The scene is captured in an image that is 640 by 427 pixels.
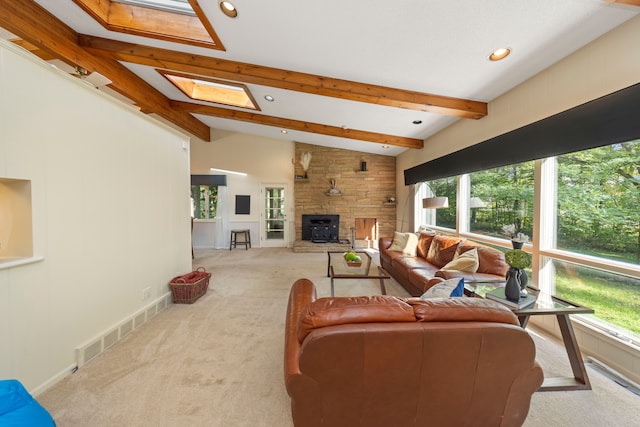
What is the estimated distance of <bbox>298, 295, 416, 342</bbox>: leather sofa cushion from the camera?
1126 millimetres

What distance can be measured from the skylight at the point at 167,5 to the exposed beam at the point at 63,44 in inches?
33.6

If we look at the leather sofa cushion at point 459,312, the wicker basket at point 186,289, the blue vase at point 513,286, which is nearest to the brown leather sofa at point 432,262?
the blue vase at point 513,286

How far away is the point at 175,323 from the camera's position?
2713 mm

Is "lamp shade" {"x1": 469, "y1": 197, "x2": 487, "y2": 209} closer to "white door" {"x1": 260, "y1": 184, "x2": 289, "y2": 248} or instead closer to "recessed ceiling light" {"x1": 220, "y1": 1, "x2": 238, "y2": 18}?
"recessed ceiling light" {"x1": 220, "y1": 1, "x2": 238, "y2": 18}

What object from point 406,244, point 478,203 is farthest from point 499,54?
point 406,244

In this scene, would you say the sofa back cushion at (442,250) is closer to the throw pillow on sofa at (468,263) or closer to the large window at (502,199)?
the throw pillow on sofa at (468,263)

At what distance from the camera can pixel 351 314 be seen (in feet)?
3.74

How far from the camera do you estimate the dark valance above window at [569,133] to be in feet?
5.74

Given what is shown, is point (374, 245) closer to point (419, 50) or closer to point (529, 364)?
point (419, 50)

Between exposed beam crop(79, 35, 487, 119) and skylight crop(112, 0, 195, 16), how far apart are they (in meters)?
0.50

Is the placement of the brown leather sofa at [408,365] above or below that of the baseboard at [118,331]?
above

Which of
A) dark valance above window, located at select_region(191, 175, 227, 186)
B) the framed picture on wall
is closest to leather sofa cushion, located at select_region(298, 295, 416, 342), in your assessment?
the framed picture on wall

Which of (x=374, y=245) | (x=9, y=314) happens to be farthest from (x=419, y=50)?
(x=374, y=245)

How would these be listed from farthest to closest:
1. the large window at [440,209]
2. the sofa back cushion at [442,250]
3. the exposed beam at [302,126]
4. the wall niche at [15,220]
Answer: the exposed beam at [302,126] → the large window at [440,209] → the sofa back cushion at [442,250] → the wall niche at [15,220]
